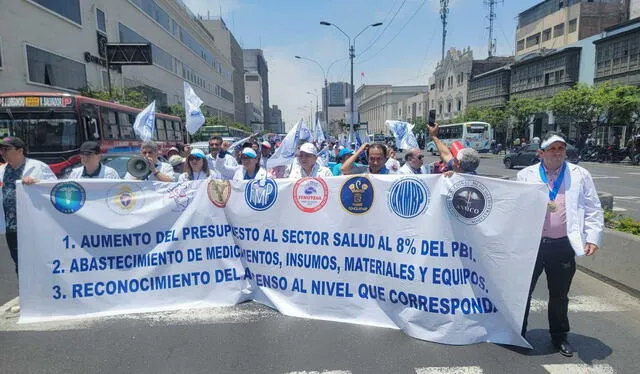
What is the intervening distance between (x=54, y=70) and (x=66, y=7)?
4263 millimetres

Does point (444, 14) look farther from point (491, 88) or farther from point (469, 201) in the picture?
point (469, 201)

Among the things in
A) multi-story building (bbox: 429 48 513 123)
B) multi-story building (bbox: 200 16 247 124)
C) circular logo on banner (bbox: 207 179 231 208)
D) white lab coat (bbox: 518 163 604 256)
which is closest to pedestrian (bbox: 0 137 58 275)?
circular logo on banner (bbox: 207 179 231 208)

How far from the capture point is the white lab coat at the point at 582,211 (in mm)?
3242

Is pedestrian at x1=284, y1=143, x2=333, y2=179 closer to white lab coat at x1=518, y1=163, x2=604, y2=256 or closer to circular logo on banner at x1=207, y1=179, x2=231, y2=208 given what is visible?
circular logo on banner at x1=207, y1=179, x2=231, y2=208

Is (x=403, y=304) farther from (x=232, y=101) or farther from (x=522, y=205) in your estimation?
(x=232, y=101)

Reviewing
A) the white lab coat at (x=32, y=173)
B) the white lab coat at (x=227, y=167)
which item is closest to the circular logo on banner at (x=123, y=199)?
the white lab coat at (x=32, y=173)

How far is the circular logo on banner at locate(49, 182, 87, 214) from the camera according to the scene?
421cm

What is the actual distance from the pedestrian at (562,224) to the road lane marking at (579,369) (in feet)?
0.49

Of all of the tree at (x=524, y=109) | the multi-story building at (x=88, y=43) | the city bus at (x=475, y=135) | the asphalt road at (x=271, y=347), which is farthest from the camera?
the city bus at (x=475, y=135)

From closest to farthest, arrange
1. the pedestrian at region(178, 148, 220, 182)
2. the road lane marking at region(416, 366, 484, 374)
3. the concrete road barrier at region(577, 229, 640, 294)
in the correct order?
the road lane marking at region(416, 366, 484, 374) < the concrete road barrier at region(577, 229, 640, 294) < the pedestrian at region(178, 148, 220, 182)

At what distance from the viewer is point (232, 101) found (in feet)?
295

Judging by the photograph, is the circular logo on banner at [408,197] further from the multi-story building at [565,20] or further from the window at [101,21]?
the multi-story building at [565,20]

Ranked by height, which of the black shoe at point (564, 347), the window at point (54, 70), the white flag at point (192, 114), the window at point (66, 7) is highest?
the window at point (66, 7)

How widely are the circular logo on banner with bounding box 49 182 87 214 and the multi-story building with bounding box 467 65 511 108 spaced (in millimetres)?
50341
